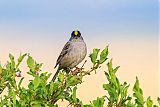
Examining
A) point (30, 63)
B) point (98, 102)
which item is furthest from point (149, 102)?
point (30, 63)

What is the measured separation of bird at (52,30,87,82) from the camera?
13.1m

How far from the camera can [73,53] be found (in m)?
13.6

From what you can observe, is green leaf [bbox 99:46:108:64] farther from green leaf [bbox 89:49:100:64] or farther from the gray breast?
the gray breast

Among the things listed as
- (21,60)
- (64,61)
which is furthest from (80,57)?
(21,60)

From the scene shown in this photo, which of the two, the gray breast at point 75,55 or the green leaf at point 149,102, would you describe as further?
the gray breast at point 75,55

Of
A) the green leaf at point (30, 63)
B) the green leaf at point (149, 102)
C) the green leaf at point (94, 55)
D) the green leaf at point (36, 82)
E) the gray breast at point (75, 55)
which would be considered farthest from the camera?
the gray breast at point (75, 55)

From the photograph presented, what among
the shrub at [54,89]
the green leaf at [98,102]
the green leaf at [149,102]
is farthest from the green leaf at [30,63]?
the green leaf at [149,102]

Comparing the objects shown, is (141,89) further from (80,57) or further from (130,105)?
(80,57)

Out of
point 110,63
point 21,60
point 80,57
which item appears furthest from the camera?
point 80,57

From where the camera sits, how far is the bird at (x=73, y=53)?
13.1 m

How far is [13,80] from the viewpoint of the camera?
280 inches

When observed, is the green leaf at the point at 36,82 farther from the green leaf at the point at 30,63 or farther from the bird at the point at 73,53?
the bird at the point at 73,53

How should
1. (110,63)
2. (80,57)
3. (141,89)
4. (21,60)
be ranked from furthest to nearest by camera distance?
(80,57)
(21,60)
(110,63)
(141,89)

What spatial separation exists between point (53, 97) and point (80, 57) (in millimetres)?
6641
